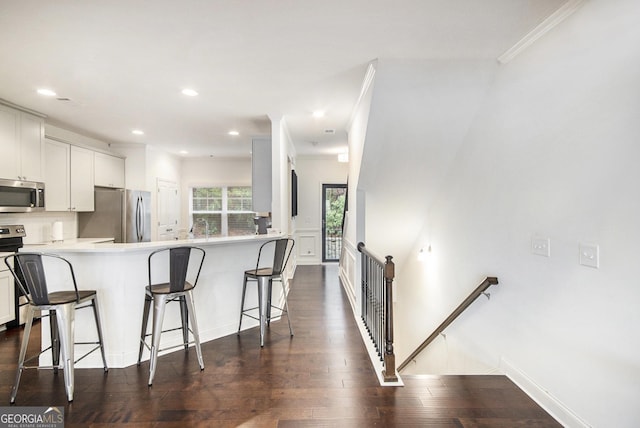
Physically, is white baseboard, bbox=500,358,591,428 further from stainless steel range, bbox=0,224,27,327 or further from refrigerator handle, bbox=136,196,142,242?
refrigerator handle, bbox=136,196,142,242

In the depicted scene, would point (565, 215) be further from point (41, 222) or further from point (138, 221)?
point (41, 222)

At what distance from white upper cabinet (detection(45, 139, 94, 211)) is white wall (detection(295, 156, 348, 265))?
3915mm

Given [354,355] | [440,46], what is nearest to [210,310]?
[354,355]

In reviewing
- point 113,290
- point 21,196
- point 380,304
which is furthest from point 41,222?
point 380,304

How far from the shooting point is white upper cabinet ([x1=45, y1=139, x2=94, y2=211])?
169 inches

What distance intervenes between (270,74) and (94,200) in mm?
3944

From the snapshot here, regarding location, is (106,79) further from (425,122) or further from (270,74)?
(425,122)

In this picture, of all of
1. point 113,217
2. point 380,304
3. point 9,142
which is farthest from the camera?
point 113,217

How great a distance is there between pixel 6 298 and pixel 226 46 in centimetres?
368

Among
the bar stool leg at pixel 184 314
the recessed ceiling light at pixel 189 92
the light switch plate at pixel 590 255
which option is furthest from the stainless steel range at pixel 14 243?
the light switch plate at pixel 590 255

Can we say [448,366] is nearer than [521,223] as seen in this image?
No

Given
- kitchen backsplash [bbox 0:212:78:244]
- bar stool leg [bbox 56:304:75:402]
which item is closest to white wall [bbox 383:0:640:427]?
bar stool leg [bbox 56:304:75:402]

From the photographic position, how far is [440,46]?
8.15 feet

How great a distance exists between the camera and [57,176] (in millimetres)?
4410
